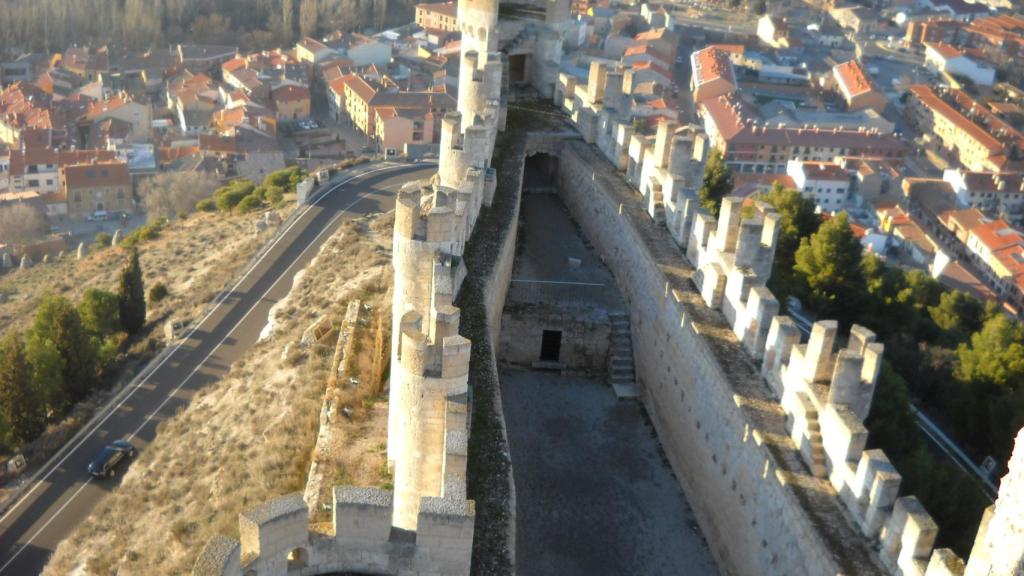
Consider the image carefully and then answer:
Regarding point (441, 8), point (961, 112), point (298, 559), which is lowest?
point (961, 112)

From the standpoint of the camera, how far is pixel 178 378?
890 inches

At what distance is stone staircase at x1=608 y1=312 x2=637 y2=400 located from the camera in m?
16.5

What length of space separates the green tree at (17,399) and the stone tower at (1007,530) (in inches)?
808

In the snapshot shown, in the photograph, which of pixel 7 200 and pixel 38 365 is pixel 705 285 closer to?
pixel 38 365

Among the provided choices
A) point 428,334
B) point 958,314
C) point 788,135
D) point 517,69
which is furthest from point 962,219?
point 428,334

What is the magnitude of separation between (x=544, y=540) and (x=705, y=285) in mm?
Result: 4640

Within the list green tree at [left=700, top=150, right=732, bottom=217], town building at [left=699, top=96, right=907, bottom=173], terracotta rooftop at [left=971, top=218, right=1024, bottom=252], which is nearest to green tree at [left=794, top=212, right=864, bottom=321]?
green tree at [left=700, top=150, right=732, bottom=217]

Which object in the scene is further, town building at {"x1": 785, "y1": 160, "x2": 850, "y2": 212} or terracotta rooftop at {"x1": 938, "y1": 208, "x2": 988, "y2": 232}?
terracotta rooftop at {"x1": 938, "y1": 208, "x2": 988, "y2": 232}

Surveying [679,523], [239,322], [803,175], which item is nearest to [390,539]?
[679,523]

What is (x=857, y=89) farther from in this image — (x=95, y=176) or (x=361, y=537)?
(x=361, y=537)

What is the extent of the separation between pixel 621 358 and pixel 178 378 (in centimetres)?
1110

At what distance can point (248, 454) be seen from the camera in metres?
16.0

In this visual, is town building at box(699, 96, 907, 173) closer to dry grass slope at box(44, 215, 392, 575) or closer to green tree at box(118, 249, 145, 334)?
green tree at box(118, 249, 145, 334)

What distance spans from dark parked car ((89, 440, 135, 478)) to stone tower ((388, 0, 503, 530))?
915 centimetres
